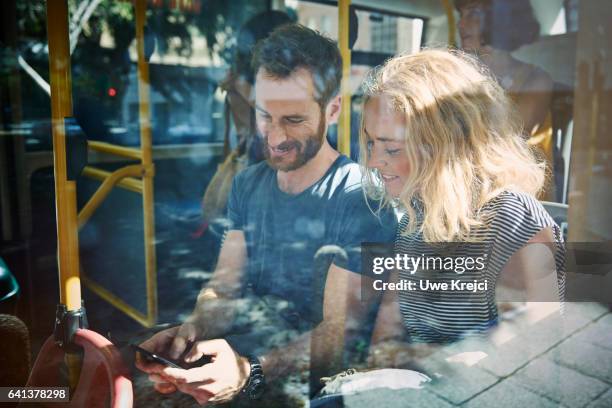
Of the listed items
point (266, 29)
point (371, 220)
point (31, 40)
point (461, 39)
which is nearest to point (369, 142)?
point (371, 220)

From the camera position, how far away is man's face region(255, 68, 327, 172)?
1.69 meters

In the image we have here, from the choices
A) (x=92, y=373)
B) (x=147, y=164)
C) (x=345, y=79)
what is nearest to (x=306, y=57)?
(x=345, y=79)

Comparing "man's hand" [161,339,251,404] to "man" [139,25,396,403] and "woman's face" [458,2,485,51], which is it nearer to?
"man" [139,25,396,403]

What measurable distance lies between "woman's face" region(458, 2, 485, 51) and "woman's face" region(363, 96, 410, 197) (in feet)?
0.96

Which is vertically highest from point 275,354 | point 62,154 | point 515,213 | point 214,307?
point 62,154

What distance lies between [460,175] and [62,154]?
48.2 inches

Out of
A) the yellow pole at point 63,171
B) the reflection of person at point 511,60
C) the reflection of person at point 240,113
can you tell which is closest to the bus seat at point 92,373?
the yellow pole at point 63,171

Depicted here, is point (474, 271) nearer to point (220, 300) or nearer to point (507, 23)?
point (507, 23)

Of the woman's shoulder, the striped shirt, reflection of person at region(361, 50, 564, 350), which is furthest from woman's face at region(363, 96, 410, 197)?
the woman's shoulder

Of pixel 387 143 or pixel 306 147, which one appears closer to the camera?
pixel 387 143

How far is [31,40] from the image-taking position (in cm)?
231

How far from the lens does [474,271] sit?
1589mm

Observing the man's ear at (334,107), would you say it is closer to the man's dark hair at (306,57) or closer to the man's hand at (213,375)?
the man's dark hair at (306,57)

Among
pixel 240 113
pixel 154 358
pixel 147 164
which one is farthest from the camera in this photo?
pixel 147 164
